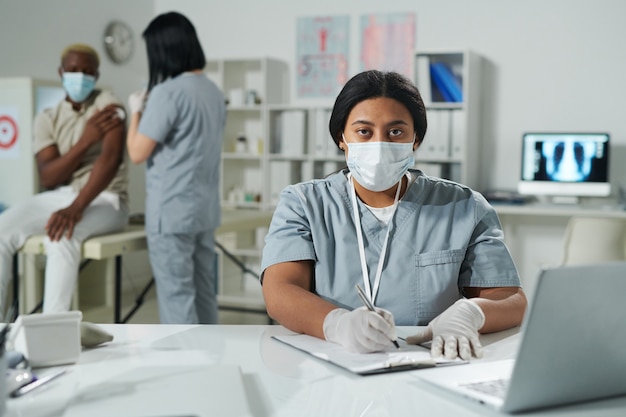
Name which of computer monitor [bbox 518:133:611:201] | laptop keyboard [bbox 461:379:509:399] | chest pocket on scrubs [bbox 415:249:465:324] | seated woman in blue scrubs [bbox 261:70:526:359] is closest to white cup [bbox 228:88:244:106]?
computer monitor [bbox 518:133:611:201]

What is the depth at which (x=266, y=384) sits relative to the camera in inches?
41.2

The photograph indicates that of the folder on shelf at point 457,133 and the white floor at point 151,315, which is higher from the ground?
the folder on shelf at point 457,133

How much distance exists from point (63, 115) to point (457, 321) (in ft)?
7.46

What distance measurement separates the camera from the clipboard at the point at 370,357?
3.58ft

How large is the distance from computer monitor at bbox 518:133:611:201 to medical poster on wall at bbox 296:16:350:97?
1.30 meters

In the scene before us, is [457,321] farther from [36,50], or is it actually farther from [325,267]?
[36,50]

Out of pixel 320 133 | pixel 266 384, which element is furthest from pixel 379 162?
pixel 320 133

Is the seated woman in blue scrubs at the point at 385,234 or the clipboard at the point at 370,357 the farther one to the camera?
the seated woman in blue scrubs at the point at 385,234

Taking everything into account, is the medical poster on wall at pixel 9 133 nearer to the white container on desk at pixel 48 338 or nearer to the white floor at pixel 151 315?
the white floor at pixel 151 315

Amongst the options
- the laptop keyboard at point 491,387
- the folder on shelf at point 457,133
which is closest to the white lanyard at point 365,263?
the laptop keyboard at point 491,387

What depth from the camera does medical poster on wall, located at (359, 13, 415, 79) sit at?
4.60 metres

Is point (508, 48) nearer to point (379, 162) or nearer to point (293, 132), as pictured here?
point (293, 132)

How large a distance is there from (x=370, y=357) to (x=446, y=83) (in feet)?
11.2

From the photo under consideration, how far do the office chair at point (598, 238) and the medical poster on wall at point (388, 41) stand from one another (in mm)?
1617
